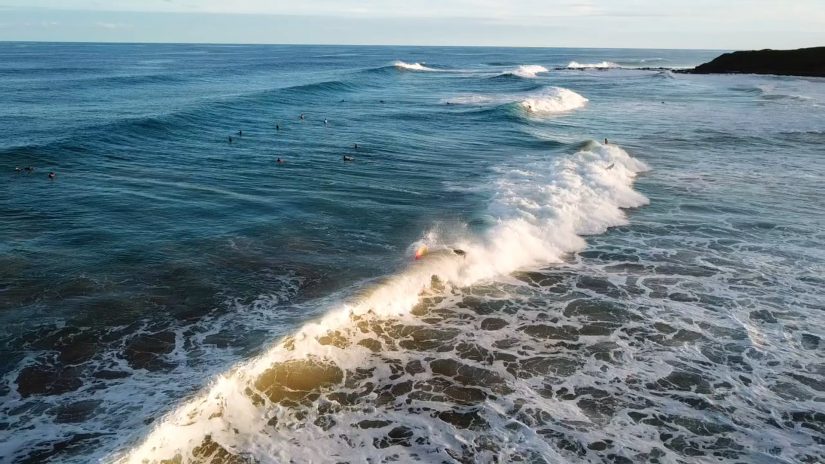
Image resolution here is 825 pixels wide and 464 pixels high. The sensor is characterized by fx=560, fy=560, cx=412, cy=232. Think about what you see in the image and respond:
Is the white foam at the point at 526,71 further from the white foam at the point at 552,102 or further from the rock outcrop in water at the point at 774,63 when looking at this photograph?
the white foam at the point at 552,102

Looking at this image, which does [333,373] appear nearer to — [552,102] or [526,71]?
[552,102]

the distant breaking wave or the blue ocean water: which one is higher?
the distant breaking wave

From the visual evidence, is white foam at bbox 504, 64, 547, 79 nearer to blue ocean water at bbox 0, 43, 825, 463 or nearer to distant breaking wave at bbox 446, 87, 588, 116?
distant breaking wave at bbox 446, 87, 588, 116

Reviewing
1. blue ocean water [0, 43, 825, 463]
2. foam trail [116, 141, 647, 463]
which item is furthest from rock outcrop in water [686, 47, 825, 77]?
foam trail [116, 141, 647, 463]

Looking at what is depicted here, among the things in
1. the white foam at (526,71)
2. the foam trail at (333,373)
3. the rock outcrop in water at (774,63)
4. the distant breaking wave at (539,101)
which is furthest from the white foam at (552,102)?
the rock outcrop in water at (774,63)

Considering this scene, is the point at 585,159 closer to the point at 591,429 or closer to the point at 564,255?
the point at 564,255

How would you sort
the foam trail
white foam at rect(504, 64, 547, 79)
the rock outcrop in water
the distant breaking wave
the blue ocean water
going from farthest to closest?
1. white foam at rect(504, 64, 547, 79)
2. the rock outcrop in water
3. the distant breaking wave
4. the blue ocean water
5. the foam trail

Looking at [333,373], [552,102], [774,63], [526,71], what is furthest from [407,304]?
[774,63]
